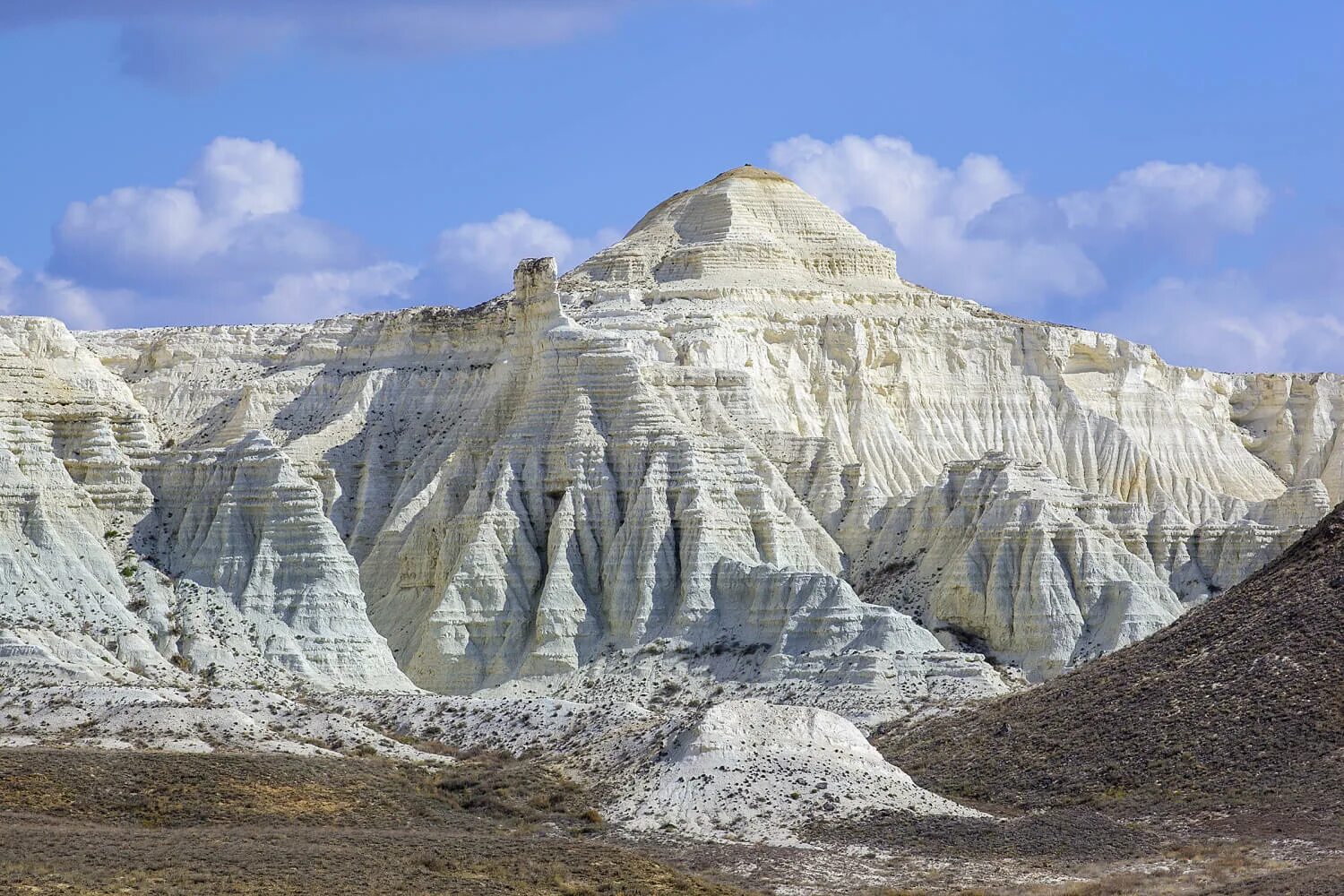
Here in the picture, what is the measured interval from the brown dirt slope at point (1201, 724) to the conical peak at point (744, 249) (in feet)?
208

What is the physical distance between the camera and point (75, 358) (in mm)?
138000

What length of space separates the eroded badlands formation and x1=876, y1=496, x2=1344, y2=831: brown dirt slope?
17.8 ft

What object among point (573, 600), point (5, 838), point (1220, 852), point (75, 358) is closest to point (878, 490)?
point (573, 600)

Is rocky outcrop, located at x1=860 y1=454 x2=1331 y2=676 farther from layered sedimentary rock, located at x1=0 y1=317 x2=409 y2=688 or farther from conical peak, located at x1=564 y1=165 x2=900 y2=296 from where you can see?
conical peak, located at x1=564 y1=165 x2=900 y2=296

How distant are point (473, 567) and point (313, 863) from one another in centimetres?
4180

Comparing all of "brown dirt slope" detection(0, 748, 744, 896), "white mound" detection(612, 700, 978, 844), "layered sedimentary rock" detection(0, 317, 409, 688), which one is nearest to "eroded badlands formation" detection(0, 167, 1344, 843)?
"layered sedimentary rock" detection(0, 317, 409, 688)

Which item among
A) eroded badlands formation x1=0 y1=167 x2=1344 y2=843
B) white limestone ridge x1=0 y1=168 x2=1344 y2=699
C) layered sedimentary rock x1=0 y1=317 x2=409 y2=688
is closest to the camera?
layered sedimentary rock x1=0 y1=317 x2=409 y2=688

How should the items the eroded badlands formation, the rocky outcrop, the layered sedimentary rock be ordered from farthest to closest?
the rocky outcrop < the eroded badlands formation < the layered sedimentary rock

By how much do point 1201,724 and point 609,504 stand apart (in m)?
33.5

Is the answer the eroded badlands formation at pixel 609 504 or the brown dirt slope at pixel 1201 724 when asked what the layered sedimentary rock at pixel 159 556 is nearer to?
the eroded badlands formation at pixel 609 504

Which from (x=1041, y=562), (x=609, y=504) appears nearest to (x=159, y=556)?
(x=609, y=504)

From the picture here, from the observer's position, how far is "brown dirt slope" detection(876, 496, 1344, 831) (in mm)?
75812

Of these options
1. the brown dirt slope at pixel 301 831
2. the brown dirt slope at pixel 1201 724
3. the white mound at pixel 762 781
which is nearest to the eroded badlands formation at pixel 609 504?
the white mound at pixel 762 781

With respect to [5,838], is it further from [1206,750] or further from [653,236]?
[653,236]
